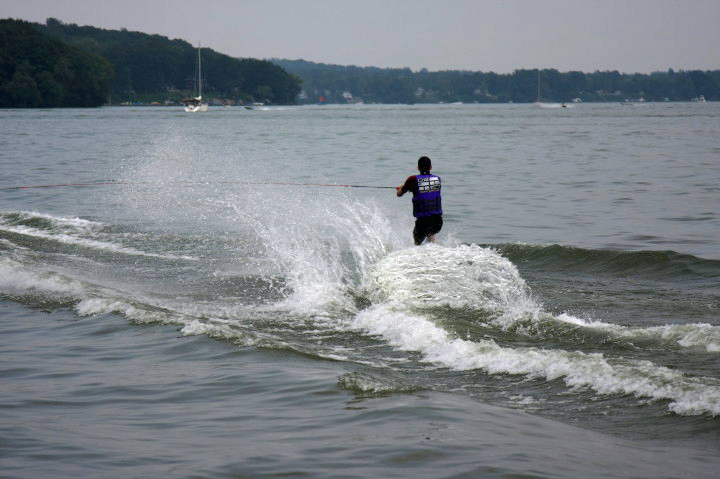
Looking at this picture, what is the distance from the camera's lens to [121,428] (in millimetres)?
6672

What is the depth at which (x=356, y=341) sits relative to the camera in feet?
31.6

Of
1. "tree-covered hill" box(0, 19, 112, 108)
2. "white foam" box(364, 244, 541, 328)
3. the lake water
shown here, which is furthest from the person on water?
"tree-covered hill" box(0, 19, 112, 108)

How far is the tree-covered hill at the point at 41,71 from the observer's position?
147 meters

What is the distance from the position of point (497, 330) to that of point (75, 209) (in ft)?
52.3

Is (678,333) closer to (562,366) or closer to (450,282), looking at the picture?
(562,366)

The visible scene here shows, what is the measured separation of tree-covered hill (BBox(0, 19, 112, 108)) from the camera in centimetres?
14688

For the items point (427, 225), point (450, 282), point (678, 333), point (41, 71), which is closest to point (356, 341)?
point (450, 282)

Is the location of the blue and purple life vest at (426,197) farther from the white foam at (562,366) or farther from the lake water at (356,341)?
the white foam at (562,366)

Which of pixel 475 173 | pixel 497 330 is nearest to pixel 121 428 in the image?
pixel 497 330

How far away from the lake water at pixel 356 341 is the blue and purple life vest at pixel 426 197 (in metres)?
0.69

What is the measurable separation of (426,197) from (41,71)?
495ft

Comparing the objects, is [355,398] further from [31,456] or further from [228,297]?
[228,297]

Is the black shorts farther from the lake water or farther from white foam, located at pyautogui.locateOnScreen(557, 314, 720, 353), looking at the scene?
white foam, located at pyautogui.locateOnScreen(557, 314, 720, 353)

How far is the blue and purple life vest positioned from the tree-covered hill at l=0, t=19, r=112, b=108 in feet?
477
